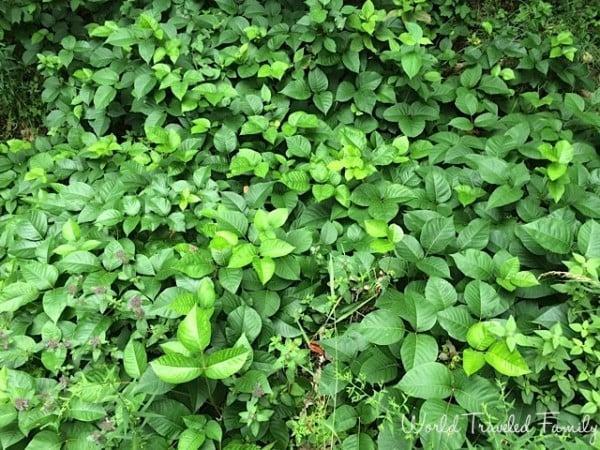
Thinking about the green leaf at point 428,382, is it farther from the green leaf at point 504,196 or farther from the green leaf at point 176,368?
the green leaf at point 504,196

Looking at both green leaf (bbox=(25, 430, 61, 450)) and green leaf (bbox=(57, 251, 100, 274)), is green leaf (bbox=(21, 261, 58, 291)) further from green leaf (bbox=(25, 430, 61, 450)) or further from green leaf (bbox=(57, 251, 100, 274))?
green leaf (bbox=(25, 430, 61, 450))

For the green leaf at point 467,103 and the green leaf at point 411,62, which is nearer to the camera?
the green leaf at point 411,62

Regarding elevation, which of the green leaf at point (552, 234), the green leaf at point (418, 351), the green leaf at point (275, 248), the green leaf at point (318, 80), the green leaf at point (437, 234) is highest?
the green leaf at point (318, 80)

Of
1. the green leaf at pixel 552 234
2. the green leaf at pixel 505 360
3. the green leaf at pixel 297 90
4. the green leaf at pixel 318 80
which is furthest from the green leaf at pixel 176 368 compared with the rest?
the green leaf at pixel 318 80

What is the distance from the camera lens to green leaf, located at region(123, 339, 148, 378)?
1.91 m

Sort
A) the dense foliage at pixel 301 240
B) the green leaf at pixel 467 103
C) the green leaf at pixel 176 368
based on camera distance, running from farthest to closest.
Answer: the green leaf at pixel 467 103, the dense foliage at pixel 301 240, the green leaf at pixel 176 368

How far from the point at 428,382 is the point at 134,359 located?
1115 mm

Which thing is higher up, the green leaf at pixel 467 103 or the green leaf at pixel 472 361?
the green leaf at pixel 467 103

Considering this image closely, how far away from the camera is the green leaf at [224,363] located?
175 cm

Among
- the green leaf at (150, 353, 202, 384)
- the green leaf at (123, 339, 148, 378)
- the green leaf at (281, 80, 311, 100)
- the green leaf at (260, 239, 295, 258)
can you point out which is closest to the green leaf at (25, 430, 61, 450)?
the green leaf at (123, 339, 148, 378)

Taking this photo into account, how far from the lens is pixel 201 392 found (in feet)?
6.20

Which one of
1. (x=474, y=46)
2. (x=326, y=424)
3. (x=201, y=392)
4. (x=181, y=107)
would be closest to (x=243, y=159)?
(x=181, y=107)

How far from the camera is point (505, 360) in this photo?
1742 mm

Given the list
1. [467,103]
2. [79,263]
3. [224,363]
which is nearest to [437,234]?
[224,363]
